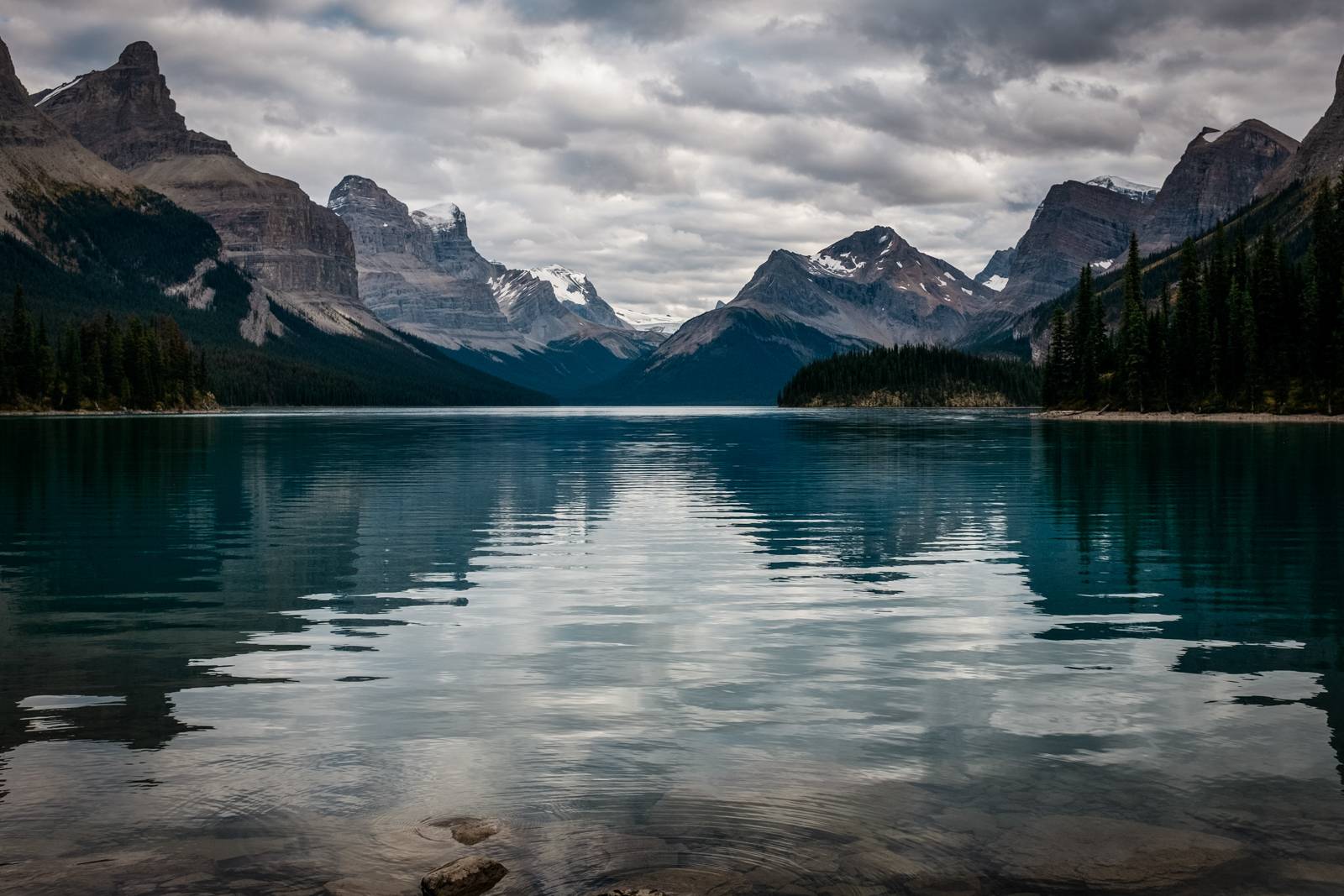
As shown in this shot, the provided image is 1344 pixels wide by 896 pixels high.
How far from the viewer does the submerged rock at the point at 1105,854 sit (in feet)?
37.9

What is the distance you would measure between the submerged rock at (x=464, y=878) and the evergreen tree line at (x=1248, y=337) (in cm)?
Answer: 17591

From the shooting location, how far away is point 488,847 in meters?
12.4

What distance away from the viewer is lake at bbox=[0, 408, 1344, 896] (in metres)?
12.2

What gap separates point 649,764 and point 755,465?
73.0m

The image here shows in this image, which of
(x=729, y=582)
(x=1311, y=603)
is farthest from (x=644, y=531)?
(x=1311, y=603)

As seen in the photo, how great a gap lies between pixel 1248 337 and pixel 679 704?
6842 inches

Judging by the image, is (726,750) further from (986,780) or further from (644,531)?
(644,531)

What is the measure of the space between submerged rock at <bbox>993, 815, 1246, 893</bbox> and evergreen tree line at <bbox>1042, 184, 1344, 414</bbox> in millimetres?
170801

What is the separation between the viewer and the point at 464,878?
11.2 m

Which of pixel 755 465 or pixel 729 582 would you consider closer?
pixel 729 582

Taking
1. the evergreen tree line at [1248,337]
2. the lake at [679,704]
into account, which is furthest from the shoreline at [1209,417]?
the lake at [679,704]

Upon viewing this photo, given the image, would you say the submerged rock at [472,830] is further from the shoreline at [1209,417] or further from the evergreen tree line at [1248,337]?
the evergreen tree line at [1248,337]

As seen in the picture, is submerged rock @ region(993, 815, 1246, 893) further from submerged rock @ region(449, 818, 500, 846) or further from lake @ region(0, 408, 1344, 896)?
submerged rock @ region(449, 818, 500, 846)

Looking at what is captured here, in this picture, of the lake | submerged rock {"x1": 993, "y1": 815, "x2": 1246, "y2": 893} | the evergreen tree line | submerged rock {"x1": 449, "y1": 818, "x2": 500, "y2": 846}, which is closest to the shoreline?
the evergreen tree line
